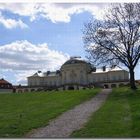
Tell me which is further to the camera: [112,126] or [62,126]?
[62,126]

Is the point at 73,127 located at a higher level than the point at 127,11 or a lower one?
lower

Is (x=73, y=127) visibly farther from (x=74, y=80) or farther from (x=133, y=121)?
(x=74, y=80)

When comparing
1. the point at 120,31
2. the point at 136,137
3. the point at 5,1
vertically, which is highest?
the point at 120,31

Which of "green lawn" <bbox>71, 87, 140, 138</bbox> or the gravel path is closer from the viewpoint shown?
"green lawn" <bbox>71, 87, 140, 138</bbox>

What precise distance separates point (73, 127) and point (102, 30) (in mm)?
31934

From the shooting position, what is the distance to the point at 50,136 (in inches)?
669

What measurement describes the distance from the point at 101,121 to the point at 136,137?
13.3ft

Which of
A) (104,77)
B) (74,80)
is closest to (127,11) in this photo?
(74,80)

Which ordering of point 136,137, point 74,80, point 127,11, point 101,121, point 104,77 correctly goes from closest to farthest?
point 136,137, point 101,121, point 127,11, point 74,80, point 104,77

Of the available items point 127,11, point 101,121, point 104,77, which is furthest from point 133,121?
point 104,77

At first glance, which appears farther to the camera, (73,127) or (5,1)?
(5,1)

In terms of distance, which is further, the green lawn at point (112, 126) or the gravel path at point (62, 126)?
the gravel path at point (62, 126)

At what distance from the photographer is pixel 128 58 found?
170 feet

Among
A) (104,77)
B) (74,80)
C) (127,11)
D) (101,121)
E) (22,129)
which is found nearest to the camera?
(22,129)
